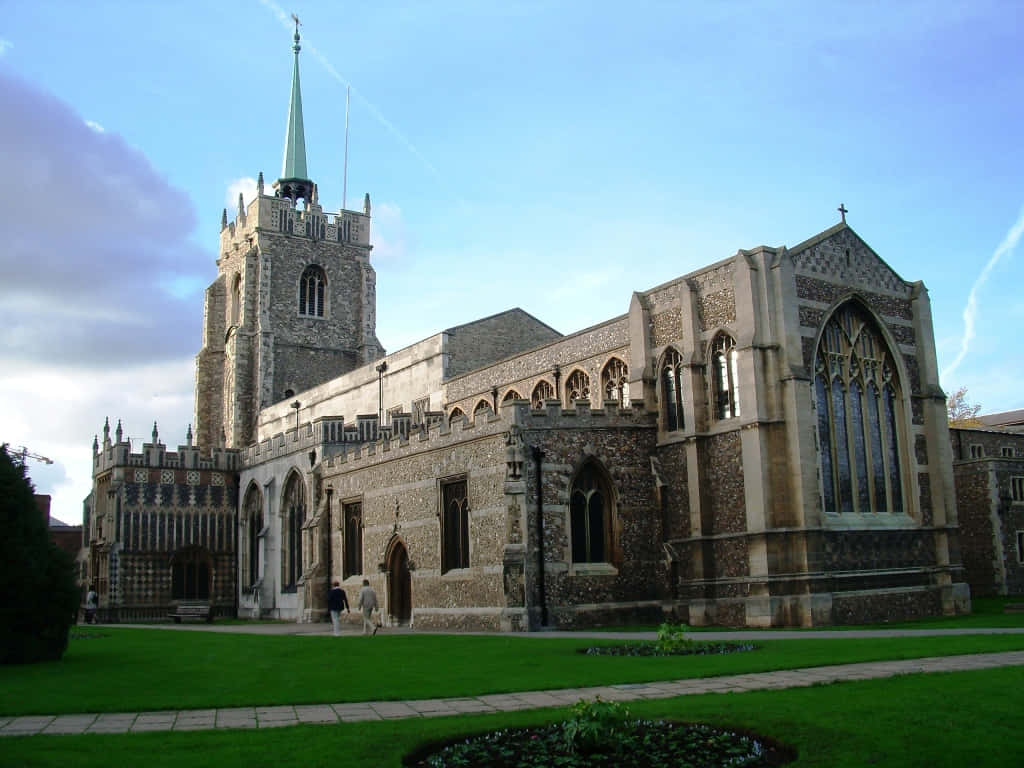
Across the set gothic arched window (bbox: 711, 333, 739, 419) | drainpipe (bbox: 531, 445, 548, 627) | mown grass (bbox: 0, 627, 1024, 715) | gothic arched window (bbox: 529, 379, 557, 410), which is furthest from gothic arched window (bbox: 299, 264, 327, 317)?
mown grass (bbox: 0, 627, 1024, 715)

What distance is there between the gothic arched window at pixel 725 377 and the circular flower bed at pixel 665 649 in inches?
404

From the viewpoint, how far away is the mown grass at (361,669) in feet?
42.8

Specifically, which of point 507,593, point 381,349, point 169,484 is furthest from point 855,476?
point 381,349

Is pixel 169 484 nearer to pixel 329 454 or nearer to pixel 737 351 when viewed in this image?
pixel 329 454

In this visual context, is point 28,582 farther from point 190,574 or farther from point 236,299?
point 236,299

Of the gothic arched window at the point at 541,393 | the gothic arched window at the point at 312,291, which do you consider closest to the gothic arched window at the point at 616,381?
the gothic arched window at the point at 541,393

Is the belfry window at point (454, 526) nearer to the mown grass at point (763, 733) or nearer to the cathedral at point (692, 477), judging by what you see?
the cathedral at point (692, 477)

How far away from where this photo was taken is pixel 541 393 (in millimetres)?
36500

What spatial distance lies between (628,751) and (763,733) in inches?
54.2

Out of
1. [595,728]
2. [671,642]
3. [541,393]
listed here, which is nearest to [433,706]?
[595,728]

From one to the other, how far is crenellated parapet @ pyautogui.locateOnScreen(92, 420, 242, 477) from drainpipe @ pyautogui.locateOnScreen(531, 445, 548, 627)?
27.3m

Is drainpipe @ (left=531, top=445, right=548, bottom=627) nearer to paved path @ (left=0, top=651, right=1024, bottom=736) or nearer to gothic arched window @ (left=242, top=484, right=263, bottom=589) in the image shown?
paved path @ (left=0, top=651, right=1024, bottom=736)

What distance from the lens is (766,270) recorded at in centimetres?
2766

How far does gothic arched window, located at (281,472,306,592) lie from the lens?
4300cm
